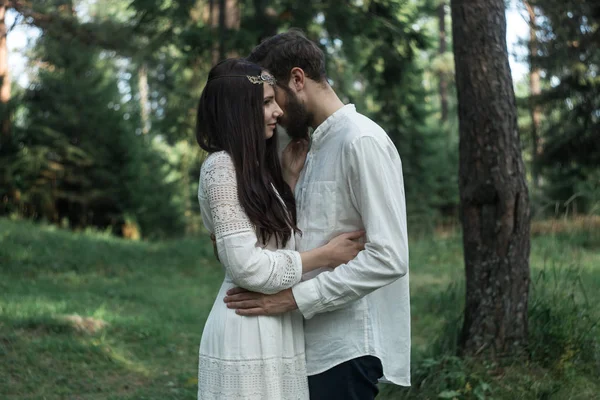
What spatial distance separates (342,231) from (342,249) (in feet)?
0.36

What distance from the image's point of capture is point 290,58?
107 inches

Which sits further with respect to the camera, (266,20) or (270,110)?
(266,20)

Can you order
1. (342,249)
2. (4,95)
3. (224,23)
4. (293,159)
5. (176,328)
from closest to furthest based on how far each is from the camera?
(342,249), (293,159), (176,328), (224,23), (4,95)

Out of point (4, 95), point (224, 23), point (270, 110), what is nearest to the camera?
point (270, 110)

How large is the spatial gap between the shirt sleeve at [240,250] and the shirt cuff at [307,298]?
0.03m

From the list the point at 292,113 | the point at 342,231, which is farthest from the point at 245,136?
the point at 342,231

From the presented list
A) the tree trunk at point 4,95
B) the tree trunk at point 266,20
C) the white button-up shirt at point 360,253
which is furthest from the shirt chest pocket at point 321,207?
the tree trunk at point 4,95

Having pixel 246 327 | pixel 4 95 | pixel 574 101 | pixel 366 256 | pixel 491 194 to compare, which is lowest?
pixel 246 327

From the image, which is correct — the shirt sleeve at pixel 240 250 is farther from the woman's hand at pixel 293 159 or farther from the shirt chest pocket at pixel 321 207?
the woman's hand at pixel 293 159

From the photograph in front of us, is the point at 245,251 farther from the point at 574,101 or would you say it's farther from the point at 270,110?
the point at 574,101

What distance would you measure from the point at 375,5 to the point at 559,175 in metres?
5.73

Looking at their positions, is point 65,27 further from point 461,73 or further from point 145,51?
point 461,73

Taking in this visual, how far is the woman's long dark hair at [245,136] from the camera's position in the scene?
2564mm

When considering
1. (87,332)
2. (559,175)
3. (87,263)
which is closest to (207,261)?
(87,263)
